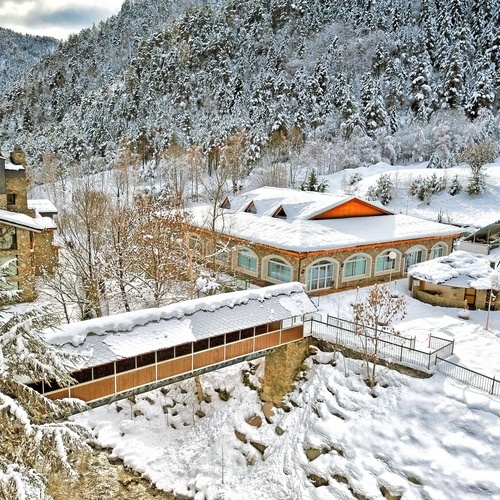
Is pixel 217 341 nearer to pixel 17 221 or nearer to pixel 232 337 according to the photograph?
pixel 232 337

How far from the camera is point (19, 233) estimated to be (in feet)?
81.8

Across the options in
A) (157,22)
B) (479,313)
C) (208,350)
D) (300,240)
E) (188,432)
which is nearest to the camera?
(208,350)

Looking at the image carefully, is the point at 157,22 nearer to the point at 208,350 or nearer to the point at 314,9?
the point at 314,9

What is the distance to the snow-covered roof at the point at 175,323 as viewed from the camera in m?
14.9

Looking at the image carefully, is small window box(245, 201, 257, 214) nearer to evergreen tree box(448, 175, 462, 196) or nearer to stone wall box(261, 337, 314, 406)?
stone wall box(261, 337, 314, 406)

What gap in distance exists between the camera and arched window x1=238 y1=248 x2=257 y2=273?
2903 centimetres

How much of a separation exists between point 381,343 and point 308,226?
35.5 ft

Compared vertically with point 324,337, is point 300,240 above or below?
above

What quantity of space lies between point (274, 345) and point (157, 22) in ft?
450

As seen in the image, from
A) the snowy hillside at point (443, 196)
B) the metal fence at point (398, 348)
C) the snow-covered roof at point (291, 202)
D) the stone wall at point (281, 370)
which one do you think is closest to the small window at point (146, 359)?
the stone wall at point (281, 370)

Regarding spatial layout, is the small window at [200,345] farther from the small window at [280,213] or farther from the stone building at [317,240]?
the small window at [280,213]

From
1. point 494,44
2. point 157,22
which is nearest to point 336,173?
point 494,44

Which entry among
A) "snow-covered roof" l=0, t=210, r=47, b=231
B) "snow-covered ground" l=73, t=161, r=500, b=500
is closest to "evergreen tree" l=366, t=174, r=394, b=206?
"snow-covered ground" l=73, t=161, r=500, b=500

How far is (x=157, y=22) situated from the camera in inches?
5207
